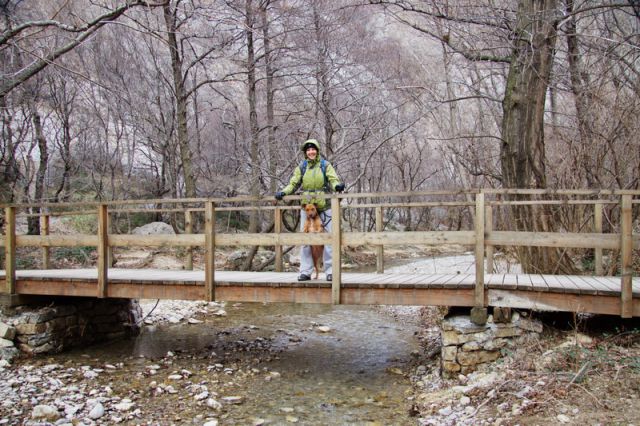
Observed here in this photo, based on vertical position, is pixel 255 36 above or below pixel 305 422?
above

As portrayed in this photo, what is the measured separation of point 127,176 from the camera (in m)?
20.2

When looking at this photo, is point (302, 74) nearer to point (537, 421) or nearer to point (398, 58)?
point (398, 58)

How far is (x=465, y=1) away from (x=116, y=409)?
995cm

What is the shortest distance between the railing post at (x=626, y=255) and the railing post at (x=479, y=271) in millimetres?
1457

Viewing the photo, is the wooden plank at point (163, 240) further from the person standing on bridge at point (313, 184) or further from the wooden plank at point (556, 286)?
the wooden plank at point (556, 286)

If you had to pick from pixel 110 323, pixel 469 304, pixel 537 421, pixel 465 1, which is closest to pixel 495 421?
pixel 537 421

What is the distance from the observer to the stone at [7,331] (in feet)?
24.5

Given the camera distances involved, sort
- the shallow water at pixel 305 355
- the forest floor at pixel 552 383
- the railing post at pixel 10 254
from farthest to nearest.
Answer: the railing post at pixel 10 254 → the shallow water at pixel 305 355 → the forest floor at pixel 552 383

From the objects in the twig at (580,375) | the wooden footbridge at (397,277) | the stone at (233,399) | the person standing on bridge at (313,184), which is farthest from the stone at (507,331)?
the stone at (233,399)

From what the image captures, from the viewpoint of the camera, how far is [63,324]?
8.06 metres

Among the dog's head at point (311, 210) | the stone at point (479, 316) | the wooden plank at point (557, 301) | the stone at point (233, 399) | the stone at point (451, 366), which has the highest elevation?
the dog's head at point (311, 210)

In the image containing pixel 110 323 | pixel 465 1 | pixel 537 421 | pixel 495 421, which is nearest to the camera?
pixel 537 421

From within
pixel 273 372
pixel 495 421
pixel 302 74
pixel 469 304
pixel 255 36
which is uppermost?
pixel 255 36

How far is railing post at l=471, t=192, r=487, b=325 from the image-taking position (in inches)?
231
